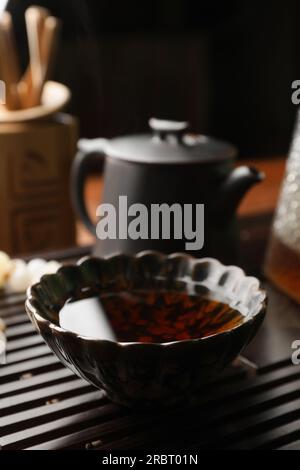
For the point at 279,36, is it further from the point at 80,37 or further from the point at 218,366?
the point at 218,366

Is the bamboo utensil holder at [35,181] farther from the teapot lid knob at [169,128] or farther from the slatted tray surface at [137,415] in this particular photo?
the slatted tray surface at [137,415]

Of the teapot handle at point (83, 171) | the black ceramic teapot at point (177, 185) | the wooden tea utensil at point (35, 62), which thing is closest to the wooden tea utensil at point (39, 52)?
the wooden tea utensil at point (35, 62)

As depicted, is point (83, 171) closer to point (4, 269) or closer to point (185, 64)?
point (4, 269)

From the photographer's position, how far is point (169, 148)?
113 centimetres

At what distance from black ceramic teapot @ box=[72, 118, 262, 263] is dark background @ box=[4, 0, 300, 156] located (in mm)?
1472

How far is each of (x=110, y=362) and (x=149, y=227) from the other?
40 cm

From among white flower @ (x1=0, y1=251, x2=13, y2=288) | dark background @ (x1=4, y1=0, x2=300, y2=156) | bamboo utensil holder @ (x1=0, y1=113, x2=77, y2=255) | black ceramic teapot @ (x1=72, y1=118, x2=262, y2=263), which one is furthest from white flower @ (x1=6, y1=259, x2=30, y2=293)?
dark background @ (x1=4, y1=0, x2=300, y2=156)

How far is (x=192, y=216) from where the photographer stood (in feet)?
3.63

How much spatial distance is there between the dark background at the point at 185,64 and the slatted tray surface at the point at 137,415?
182 cm

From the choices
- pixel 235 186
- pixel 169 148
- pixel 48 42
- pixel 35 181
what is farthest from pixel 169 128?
pixel 48 42

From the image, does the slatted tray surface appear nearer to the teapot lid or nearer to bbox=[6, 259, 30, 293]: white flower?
bbox=[6, 259, 30, 293]: white flower

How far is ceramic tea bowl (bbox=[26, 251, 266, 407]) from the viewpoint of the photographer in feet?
2.36

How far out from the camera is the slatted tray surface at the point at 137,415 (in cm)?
76
